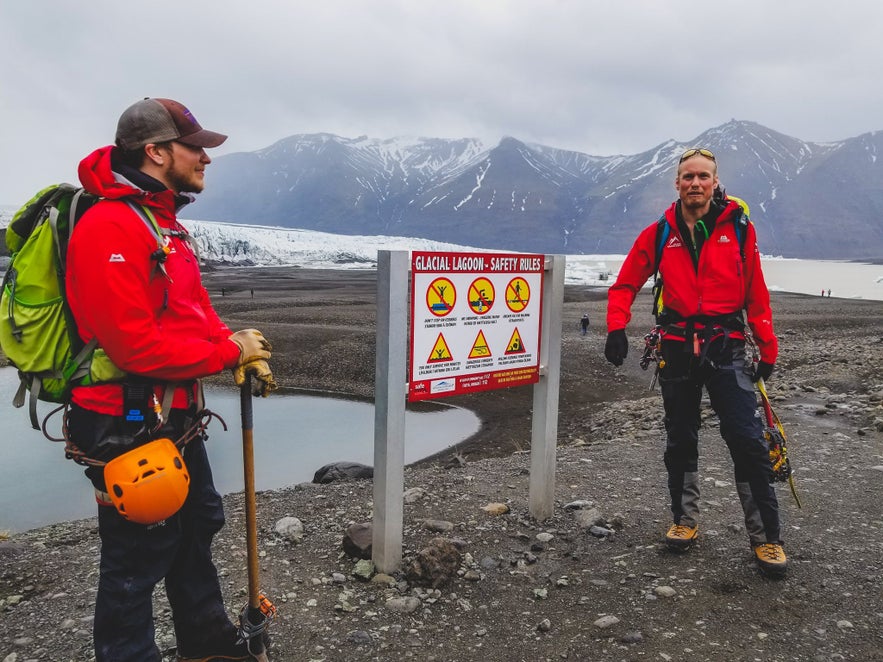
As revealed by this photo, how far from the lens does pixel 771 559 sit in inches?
171

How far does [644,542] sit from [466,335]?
2163 mm

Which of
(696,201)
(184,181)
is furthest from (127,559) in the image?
(696,201)

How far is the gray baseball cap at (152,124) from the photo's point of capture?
277 centimetres

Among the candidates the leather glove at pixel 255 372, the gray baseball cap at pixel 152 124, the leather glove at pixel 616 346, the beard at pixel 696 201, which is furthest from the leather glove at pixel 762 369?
the gray baseball cap at pixel 152 124

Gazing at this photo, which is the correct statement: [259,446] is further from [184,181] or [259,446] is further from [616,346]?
[184,181]

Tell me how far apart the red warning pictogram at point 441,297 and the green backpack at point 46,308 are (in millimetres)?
2225

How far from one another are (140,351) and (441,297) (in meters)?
2.34

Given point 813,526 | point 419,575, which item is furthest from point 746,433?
point 419,575

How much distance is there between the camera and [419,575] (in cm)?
434

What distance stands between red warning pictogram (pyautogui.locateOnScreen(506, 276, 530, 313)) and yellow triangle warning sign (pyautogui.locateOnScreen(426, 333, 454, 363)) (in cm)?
71

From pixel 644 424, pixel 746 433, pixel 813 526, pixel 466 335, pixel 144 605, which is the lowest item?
pixel 644 424

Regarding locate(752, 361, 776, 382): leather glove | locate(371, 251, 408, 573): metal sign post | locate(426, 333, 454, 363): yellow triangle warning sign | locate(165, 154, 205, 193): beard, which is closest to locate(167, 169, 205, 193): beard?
locate(165, 154, 205, 193): beard

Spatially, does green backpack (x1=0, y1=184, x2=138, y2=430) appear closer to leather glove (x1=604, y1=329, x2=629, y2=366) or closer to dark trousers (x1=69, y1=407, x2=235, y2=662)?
dark trousers (x1=69, y1=407, x2=235, y2=662)

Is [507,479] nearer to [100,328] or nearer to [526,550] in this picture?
[526,550]
